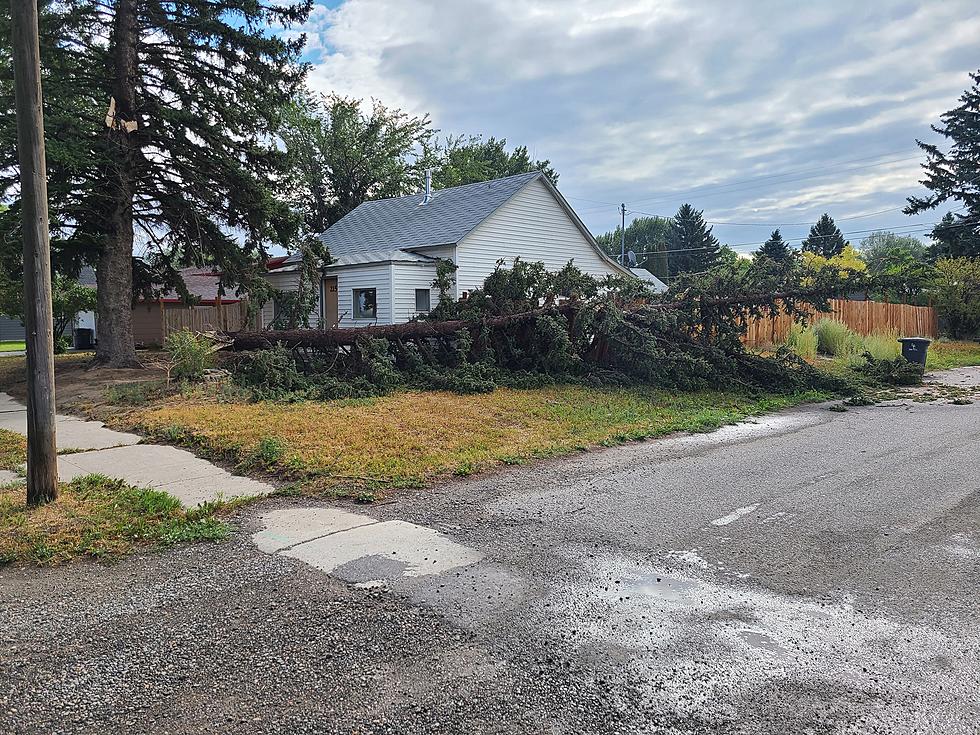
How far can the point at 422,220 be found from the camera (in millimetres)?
Result: 23391

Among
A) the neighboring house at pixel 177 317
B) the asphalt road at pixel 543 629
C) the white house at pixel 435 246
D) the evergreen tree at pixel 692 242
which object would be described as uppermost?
the evergreen tree at pixel 692 242

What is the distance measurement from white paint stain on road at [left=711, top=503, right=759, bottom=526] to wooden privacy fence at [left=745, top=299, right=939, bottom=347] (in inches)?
490

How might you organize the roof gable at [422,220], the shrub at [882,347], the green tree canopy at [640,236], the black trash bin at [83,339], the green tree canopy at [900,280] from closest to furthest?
the green tree canopy at [900,280], the shrub at [882,347], the roof gable at [422,220], the black trash bin at [83,339], the green tree canopy at [640,236]

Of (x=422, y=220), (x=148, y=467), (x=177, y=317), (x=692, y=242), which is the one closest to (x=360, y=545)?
(x=148, y=467)

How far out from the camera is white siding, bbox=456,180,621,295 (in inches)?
834

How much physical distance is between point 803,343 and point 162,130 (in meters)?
16.7

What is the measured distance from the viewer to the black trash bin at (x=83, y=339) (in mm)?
26391

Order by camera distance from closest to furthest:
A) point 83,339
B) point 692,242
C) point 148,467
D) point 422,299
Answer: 1. point 148,467
2. point 422,299
3. point 83,339
4. point 692,242

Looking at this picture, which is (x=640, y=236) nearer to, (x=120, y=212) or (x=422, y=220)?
(x=422, y=220)

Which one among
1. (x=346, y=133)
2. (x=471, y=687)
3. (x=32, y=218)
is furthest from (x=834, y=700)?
(x=346, y=133)

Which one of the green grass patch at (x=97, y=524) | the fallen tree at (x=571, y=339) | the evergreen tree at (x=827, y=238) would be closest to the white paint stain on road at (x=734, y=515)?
the green grass patch at (x=97, y=524)

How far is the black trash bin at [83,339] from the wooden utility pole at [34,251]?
2429 centimetres

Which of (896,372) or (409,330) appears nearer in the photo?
(409,330)

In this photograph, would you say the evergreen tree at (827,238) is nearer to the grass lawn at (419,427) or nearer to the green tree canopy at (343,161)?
the green tree canopy at (343,161)
